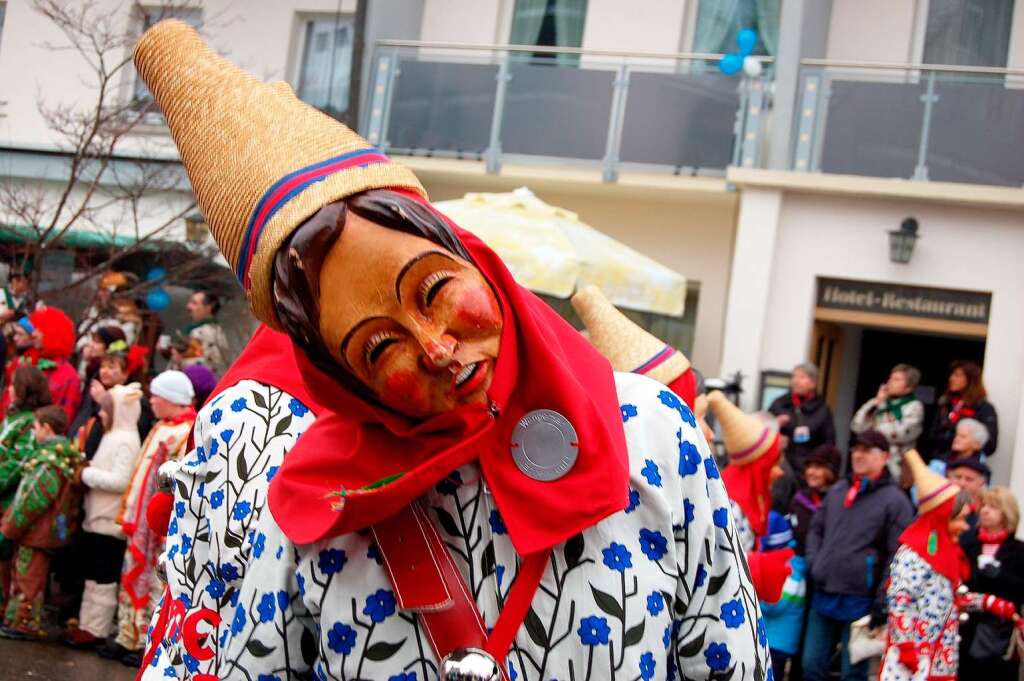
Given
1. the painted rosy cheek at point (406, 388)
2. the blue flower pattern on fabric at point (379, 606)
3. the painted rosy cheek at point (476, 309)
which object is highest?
the painted rosy cheek at point (476, 309)

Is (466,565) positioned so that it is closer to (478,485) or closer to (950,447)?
(478,485)

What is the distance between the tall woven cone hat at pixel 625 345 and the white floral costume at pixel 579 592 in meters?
2.21

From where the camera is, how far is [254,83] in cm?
227

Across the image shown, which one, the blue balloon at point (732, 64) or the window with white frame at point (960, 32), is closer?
the blue balloon at point (732, 64)

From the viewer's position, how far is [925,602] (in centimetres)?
709

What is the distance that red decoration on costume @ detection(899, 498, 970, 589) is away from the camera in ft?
23.5

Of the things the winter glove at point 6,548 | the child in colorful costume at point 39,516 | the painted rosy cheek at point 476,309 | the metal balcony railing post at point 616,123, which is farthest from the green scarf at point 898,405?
the painted rosy cheek at point 476,309

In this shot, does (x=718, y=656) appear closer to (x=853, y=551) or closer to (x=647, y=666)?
(x=647, y=666)

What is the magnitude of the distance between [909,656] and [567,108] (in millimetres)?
7994

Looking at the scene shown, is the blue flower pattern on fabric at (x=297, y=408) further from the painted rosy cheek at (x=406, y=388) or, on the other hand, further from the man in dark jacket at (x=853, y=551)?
the man in dark jacket at (x=853, y=551)

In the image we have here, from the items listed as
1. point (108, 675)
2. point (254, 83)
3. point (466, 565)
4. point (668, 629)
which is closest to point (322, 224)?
point (254, 83)

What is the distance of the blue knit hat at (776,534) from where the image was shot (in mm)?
8188

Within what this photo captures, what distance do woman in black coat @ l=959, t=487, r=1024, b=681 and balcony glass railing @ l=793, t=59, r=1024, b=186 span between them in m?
5.67

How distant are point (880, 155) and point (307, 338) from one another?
11.2 meters
